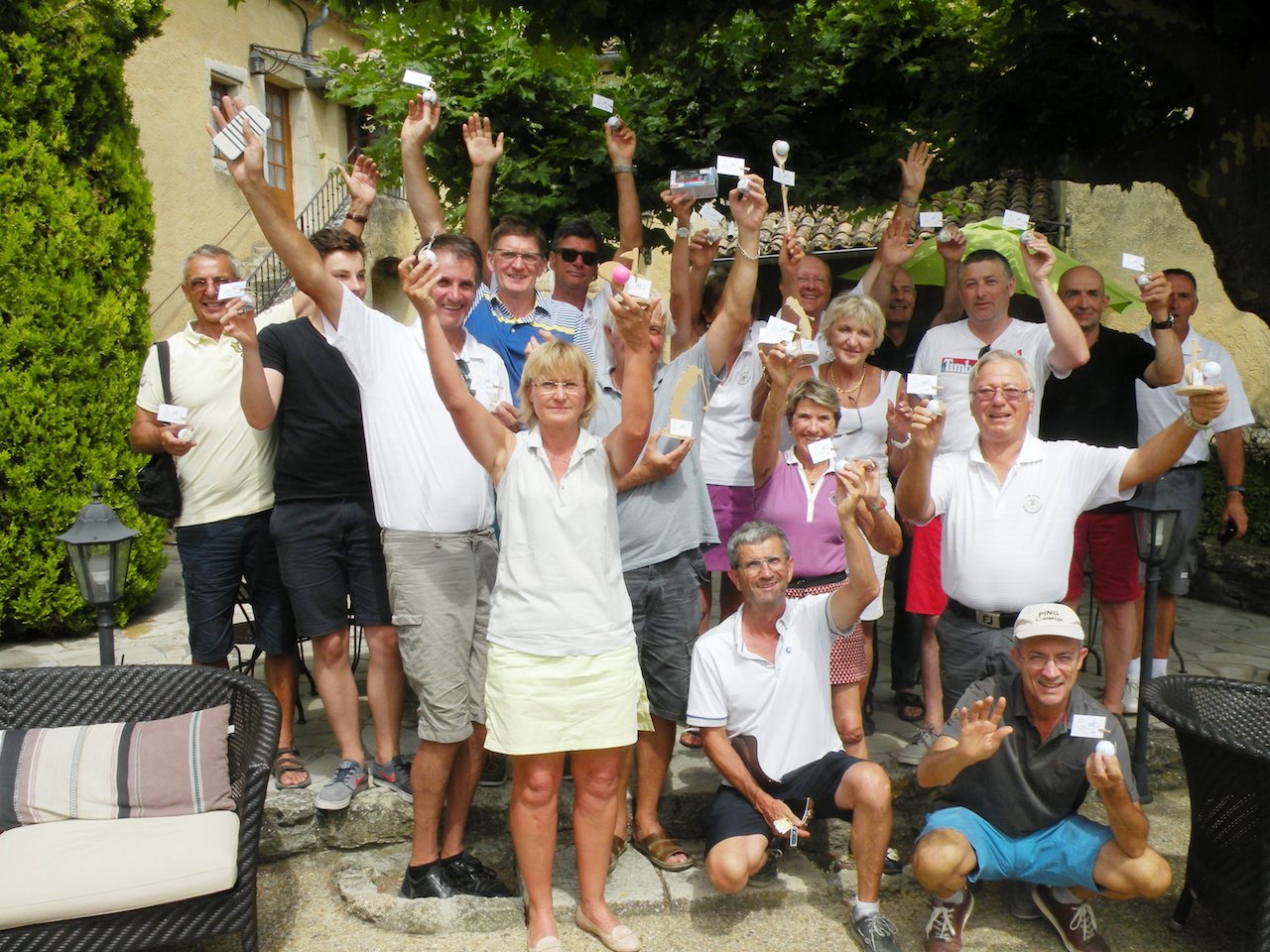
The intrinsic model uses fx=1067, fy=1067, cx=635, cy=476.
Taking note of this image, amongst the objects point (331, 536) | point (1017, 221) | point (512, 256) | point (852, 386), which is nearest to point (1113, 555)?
point (852, 386)

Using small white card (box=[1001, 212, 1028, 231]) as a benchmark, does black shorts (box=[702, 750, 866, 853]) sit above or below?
below

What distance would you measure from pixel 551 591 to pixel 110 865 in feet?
4.90

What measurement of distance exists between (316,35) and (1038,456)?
1351cm

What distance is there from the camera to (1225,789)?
3352 millimetres

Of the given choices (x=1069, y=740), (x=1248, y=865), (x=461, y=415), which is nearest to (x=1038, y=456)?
(x=1069, y=740)

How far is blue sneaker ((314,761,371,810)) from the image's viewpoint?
12.8 ft

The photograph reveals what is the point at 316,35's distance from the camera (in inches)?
569

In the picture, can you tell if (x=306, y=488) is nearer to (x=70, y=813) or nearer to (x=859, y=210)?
(x=70, y=813)

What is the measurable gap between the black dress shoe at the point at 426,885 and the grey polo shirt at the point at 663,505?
1.23 meters

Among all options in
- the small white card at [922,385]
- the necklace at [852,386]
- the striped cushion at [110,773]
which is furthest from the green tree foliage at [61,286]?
the small white card at [922,385]

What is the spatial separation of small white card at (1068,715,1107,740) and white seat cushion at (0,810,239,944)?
8.44 ft

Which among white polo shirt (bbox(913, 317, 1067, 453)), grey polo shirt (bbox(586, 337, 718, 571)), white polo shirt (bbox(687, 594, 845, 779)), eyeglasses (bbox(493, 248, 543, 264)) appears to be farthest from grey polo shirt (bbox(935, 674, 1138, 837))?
eyeglasses (bbox(493, 248, 543, 264))

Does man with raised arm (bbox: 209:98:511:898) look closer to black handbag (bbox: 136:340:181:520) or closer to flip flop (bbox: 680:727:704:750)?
black handbag (bbox: 136:340:181:520)

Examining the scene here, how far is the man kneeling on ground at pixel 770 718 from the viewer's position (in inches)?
139
